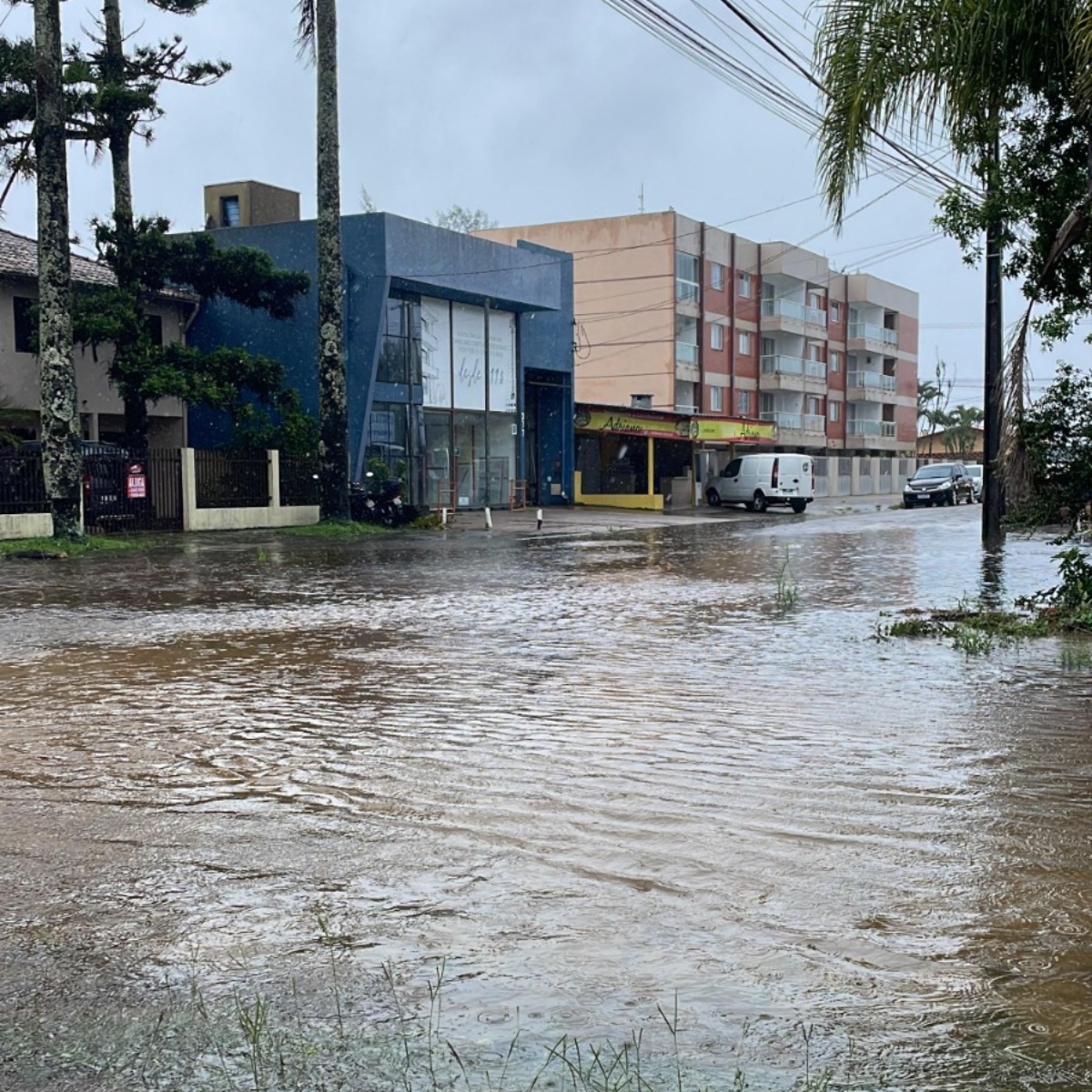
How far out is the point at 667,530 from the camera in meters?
32.2

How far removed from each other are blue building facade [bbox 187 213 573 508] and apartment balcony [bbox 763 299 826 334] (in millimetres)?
24266

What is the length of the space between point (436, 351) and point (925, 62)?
2855cm

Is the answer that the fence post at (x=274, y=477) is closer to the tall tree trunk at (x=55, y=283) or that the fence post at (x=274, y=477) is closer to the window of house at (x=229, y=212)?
the tall tree trunk at (x=55, y=283)

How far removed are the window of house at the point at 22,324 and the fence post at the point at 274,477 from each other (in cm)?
624

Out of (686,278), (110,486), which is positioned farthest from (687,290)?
(110,486)

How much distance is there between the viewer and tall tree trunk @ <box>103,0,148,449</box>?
94.2ft

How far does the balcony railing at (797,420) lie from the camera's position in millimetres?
66688

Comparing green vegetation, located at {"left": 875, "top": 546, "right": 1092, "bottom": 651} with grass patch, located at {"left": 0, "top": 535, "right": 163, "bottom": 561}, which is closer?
green vegetation, located at {"left": 875, "top": 546, "right": 1092, "bottom": 651}

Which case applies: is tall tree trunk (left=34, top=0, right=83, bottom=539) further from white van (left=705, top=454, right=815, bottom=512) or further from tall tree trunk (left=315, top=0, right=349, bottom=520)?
white van (left=705, top=454, right=815, bottom=512)

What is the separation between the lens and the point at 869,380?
7719cm

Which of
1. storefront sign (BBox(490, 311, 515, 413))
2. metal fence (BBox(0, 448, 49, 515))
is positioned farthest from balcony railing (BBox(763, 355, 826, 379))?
metal fence (BBox(0, 448, 49, 515))

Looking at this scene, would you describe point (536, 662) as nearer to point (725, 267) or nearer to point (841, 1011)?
point (841, 1011)

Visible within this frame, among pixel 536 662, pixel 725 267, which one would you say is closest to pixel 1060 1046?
pixel 536 662

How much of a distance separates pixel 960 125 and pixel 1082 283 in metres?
2.18
